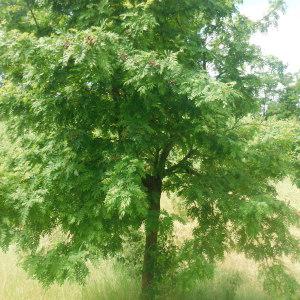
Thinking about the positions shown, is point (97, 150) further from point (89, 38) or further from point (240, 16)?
point (240, 16)

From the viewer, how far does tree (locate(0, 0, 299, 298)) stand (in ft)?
13.6

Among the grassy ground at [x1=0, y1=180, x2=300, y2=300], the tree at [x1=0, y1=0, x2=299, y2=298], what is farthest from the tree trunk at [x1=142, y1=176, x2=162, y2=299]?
the grassy ground at [x1=0, y1=180, x2=300, y2=300]

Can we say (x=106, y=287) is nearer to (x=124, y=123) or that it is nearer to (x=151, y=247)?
(x=151, y=247)

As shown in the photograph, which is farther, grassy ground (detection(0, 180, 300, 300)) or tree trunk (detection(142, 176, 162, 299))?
grassy ground (detection(0, 180, 300, 300))

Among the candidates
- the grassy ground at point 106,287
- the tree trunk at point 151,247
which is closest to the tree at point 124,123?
the tree trunk at point 151,247

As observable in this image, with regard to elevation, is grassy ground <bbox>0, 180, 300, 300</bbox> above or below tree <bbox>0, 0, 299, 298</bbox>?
below

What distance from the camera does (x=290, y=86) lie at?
18125 millimetres

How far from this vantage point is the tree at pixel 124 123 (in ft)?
13.6

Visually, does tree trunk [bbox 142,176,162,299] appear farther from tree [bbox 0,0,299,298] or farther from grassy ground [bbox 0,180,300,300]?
grassy ground [bbox 0,180,300,300]

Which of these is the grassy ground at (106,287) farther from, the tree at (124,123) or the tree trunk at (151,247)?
the tree at (124,123)

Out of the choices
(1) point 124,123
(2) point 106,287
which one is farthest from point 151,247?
(1) point 124,123

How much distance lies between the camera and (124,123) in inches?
179

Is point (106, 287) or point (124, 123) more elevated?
point (124, 123)

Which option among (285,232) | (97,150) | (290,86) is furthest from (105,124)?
(290,86)
